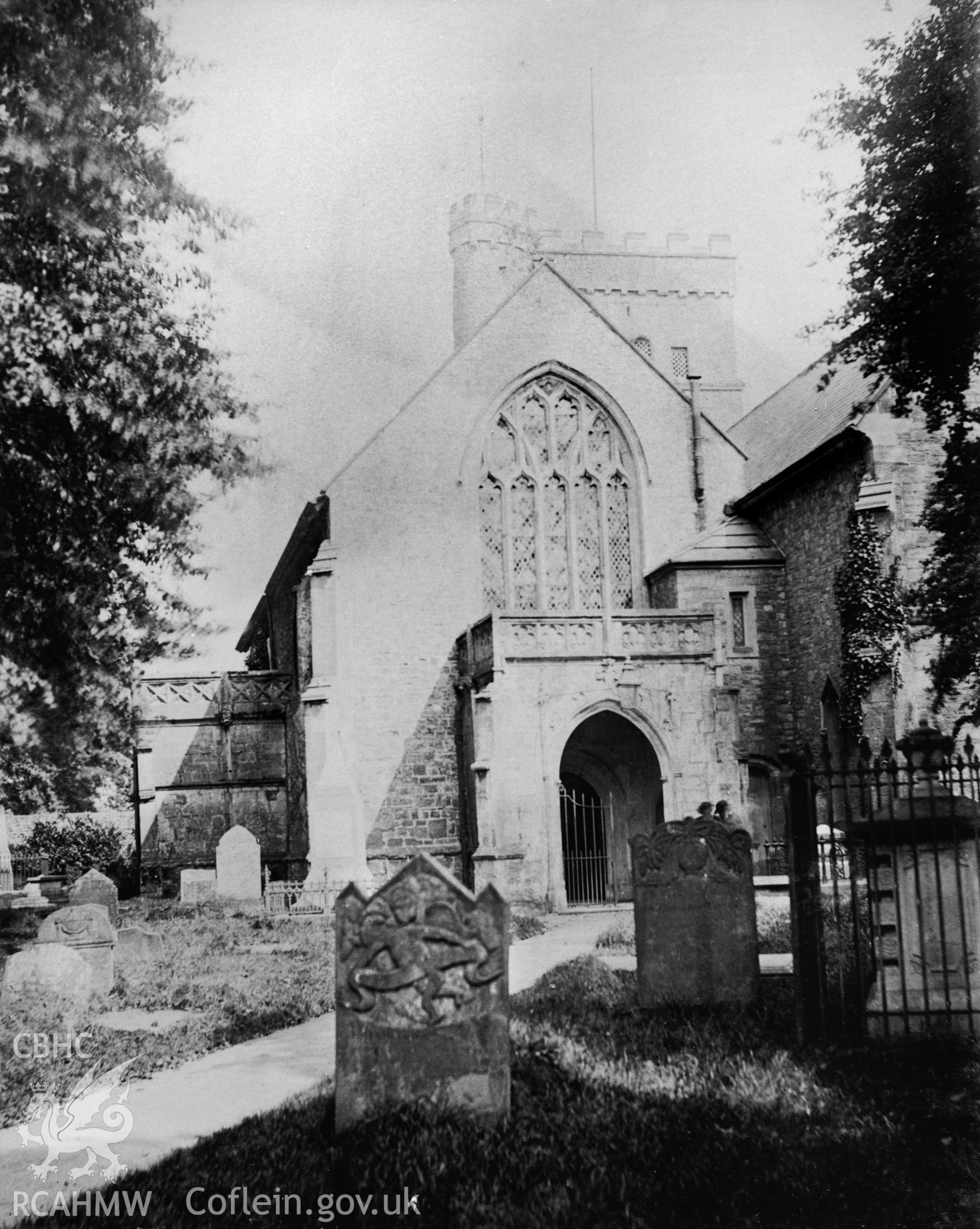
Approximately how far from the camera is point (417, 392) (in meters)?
22.5

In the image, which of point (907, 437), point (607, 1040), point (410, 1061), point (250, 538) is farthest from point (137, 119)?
point (907, 437)

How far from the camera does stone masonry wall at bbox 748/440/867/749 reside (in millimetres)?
19906

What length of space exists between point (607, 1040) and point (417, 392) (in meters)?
16.6

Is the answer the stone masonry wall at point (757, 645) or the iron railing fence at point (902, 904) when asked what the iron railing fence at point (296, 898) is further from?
the iron railing fence at point (902, 904)

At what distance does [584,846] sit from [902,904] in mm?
13776

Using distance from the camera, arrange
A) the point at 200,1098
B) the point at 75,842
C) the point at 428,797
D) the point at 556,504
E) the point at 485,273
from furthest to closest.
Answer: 1. the point at 75,842
2. the point at 485,273
3. the point at 556,504
4. the point at 428,797
5. the point at 200,1098

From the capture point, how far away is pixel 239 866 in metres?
19.4

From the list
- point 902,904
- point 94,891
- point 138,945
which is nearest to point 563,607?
point 94,891

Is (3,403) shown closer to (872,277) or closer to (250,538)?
(250,538)

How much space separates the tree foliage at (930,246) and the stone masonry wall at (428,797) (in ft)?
33.2

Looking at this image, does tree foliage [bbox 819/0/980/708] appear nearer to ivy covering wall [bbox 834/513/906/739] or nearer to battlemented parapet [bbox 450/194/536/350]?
ivy covering wall [bbox 834/513/906/739]

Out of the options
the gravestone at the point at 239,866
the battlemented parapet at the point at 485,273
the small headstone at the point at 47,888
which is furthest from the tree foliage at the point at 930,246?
the small headstone at the point at 47,888

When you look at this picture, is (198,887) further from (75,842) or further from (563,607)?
(75,842)

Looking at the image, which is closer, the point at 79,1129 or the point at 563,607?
the point at 79,1129
